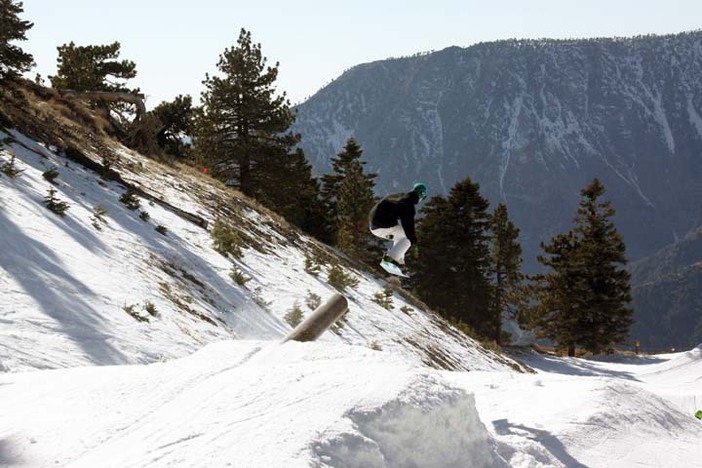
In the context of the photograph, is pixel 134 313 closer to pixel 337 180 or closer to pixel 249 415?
pixel 249 415

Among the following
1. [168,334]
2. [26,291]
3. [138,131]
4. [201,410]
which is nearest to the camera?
[201,410]

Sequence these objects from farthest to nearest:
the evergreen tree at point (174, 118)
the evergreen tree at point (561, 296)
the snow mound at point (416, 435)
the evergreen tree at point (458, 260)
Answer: the evergreen tree at point (458, 260), the evergreen tree at point (561, 296), the evergreen tree at point (174, 118), the snow mound at point (416, 435)

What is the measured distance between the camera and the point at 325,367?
18.9ft

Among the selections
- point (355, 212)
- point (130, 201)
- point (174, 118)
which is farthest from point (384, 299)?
point (174, 118)

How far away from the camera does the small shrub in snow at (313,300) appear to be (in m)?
14.4

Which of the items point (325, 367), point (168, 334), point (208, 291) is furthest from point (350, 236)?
point (325, 367)

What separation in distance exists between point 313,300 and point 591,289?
35158 millimetres

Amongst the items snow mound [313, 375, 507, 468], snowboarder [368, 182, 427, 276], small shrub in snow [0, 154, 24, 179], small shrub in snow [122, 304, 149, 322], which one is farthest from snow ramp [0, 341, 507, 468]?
small shrub in snow [0, 154, 24, 179]

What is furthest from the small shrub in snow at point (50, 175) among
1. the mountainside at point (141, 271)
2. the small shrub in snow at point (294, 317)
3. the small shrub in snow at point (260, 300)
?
the small shrub in snow at point (294, 317)

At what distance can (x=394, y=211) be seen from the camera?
11.8m

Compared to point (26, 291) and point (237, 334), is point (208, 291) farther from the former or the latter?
point (26, 291)

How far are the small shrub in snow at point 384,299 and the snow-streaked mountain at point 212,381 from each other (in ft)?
7.26

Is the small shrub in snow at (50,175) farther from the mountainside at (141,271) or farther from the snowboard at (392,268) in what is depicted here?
the snowboard at (392,268)

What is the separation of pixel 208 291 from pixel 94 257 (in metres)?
2.33
